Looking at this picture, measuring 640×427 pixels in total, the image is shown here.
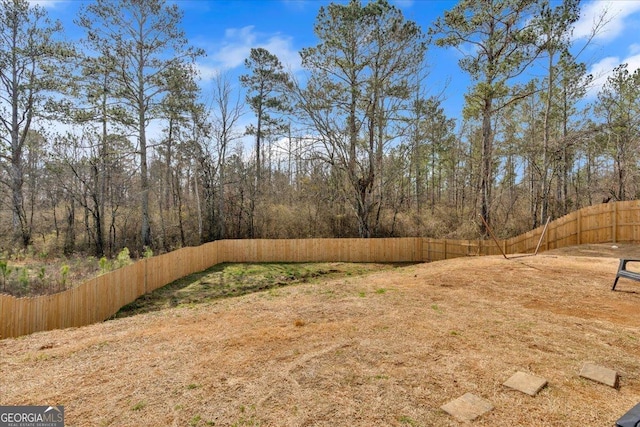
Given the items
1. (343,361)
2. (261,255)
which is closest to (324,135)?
(261,255)

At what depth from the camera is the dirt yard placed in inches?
88.4

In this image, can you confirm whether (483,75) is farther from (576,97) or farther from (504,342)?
(504,342)

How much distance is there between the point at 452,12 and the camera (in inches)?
451

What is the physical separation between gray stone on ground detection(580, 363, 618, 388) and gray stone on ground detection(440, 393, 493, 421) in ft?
3.45

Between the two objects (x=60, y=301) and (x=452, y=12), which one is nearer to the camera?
(x=60, y=301)

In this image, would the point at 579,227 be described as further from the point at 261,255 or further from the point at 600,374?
the point at 261,255

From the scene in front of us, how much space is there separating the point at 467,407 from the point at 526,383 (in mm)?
655

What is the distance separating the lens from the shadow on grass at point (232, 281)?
7320mm

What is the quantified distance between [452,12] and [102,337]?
549 inches

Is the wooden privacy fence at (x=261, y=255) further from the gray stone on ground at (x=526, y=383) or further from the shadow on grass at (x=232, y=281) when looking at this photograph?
the gray stone on ground at (x=526, y=383)

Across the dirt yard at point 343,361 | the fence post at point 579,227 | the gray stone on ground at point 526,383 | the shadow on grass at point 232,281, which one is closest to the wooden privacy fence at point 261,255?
the fence post at point 579,227

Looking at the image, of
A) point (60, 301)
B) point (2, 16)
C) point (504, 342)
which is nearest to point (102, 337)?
point (60, 301)

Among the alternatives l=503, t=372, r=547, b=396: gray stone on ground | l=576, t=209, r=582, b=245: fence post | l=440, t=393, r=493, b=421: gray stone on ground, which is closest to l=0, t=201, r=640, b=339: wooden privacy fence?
l=576, t=209, r=582, b=245: fence post

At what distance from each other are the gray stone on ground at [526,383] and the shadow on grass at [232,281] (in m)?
6.38
